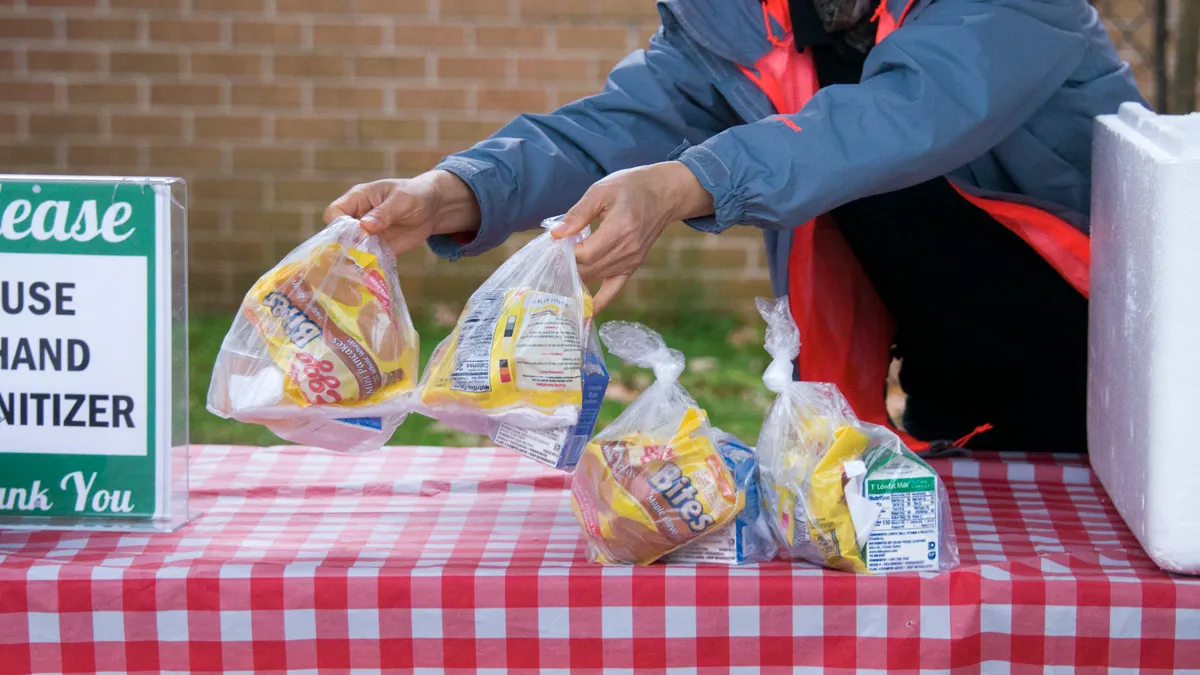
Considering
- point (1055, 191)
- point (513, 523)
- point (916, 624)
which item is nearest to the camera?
point (916, 624)

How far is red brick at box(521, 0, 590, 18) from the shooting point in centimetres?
436

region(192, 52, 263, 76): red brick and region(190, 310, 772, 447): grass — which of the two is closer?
region(190, 310, 772, 447): grass

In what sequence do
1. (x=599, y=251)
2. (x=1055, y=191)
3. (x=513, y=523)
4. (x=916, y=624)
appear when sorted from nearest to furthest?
1. (x=916, y=624)
2. (x=599, y=251)
3. (x=513, y=523)
4. (x=1055, y=191)

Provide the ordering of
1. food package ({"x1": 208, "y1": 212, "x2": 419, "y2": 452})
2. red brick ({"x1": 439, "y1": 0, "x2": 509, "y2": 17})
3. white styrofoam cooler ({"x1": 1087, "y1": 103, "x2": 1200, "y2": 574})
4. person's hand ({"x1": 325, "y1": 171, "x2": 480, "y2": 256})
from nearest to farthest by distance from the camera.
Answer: white styrofoam cooler ({"x1": 1087, "y1": 103, "x2": 1200, "y2": 574})
food package ({"x1": 208, "y1": 212, "x2": 419, "y2": 452})
person's hand ({"x1": 325, "y1": 171, "x2": 480, "y2": 256})
red brick ({"x1": 439, "y1": 0, "x2": 509, "y2": 17})

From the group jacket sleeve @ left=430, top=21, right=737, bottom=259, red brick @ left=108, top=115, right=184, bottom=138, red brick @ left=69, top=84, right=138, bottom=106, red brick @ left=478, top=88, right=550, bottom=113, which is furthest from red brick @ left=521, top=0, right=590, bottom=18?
jacket sleeve @ left=430, top=21, right=737, bottom=259

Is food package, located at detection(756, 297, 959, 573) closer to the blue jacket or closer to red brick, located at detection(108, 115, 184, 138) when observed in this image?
the blue jacket

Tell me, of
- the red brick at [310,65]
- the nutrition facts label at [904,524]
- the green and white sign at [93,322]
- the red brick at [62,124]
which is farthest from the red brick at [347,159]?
the nutrition facts label at [904,524]

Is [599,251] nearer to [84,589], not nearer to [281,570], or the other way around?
[281,570]

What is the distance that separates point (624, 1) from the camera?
4359 millimetres

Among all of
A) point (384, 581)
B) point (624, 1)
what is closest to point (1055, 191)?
point (384, 581)

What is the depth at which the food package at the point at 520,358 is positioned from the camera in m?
1.31

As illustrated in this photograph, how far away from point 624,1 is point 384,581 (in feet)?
10.9

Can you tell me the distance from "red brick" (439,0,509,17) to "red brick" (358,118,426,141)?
37 cm

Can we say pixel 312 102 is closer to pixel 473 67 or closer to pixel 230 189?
pixel 230 189
